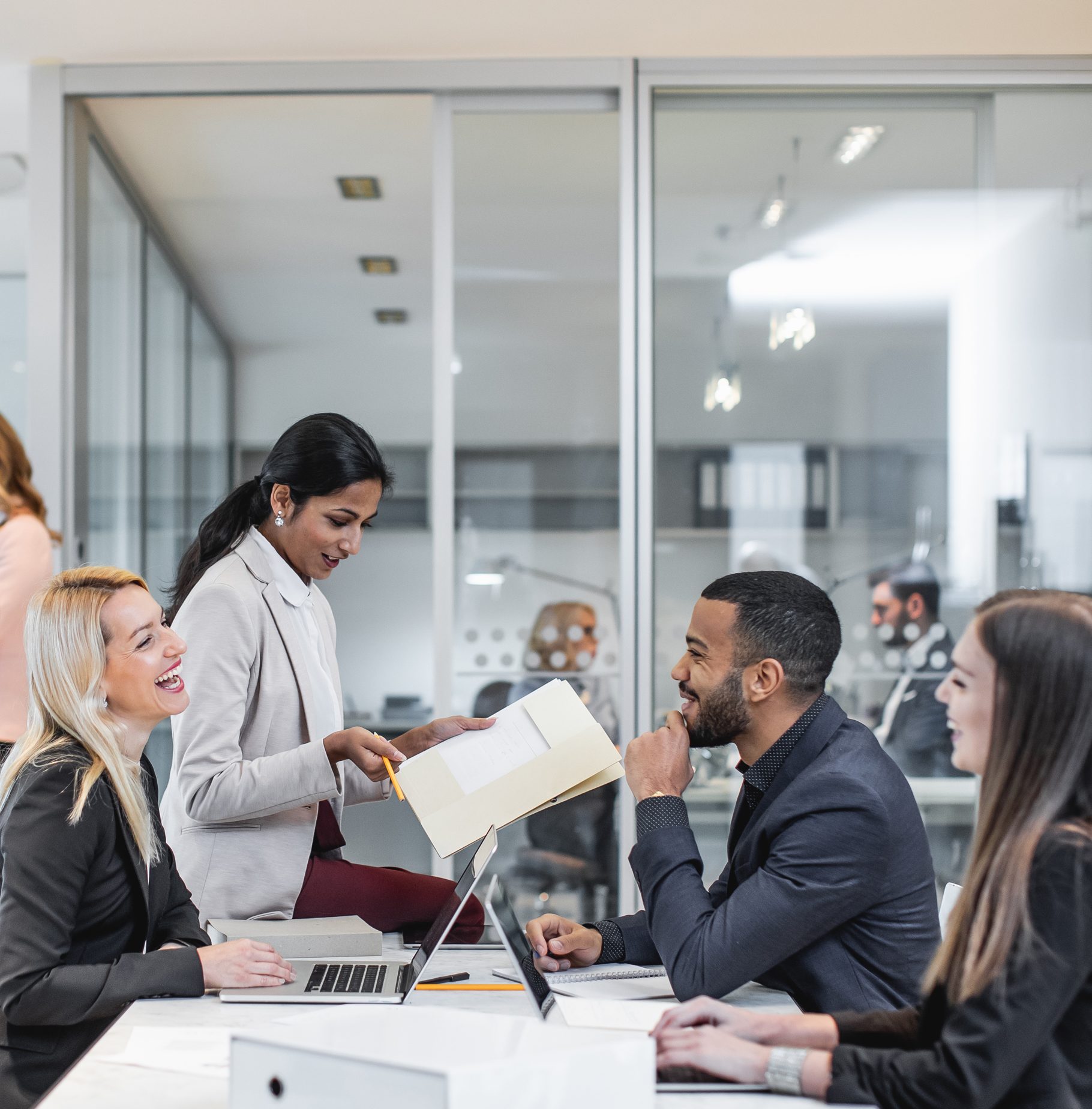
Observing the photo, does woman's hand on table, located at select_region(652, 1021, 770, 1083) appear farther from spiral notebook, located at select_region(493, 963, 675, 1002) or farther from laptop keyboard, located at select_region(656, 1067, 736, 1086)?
spiral notebook, located at select_region(493, 963, 675, 1002)

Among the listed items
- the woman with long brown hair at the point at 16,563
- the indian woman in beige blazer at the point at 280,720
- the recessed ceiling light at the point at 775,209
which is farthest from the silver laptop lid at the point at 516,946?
the recessed ceiling light at the point at 775,209

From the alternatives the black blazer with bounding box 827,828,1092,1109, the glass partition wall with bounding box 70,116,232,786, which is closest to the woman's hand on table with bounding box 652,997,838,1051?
the black blazer with bounding box 827,828,1092,1109

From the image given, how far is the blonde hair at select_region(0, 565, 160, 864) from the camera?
5.57ft

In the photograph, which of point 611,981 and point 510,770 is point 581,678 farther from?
point 611,981

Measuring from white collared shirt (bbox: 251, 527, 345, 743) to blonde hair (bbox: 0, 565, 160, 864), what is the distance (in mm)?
394

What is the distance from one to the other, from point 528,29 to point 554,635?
1649 mm

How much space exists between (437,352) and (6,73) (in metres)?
1.47

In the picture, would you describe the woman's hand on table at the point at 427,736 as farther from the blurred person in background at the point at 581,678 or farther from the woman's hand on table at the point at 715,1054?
the blurred person in background at the point at 581,678

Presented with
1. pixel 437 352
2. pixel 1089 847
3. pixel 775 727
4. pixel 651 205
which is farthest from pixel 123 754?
pixel 651 205

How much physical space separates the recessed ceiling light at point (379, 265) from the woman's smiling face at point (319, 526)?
90.8 inches

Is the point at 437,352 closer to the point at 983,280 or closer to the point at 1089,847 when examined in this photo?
the point at 983,280

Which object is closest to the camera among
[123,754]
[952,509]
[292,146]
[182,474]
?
[123,754]

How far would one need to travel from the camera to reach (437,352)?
11.4 feet

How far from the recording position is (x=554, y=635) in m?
3.51
